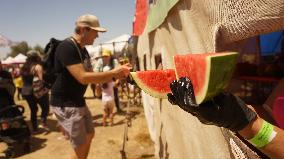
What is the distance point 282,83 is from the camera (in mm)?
2133

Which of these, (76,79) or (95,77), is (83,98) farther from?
(95,77)

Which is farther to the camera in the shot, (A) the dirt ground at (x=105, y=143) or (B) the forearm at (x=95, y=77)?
(A) the dirt ground at (x=105, y=143)

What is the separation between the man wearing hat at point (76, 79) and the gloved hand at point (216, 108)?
2.70 metres

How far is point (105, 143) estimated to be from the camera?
307 inches

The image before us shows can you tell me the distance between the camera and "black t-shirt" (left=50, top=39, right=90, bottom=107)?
4.14m

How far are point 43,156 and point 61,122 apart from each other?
3.24 m

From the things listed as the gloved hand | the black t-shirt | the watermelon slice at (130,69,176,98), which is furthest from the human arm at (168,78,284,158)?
the black t-shirt

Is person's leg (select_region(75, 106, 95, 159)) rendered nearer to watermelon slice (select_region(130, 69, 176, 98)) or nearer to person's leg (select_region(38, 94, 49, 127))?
watermelon slice (select_region(130, 69, 176, 98))

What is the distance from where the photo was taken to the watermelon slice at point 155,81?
2.24m

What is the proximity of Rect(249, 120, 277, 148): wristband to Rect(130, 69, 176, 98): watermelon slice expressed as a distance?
2.50 feet

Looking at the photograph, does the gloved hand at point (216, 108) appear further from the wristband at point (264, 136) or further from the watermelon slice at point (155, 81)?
the watermelon slice at point (155, 81)

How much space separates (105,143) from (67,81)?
380 centimetres

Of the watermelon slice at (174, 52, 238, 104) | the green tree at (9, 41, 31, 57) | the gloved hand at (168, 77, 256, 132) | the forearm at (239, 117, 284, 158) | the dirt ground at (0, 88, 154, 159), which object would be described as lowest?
the dirt ground at (0, 88, 154, 159)

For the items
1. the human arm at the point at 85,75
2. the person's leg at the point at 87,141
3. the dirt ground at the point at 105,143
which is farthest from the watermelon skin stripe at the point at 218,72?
the dirt ground at the point at 105,143
